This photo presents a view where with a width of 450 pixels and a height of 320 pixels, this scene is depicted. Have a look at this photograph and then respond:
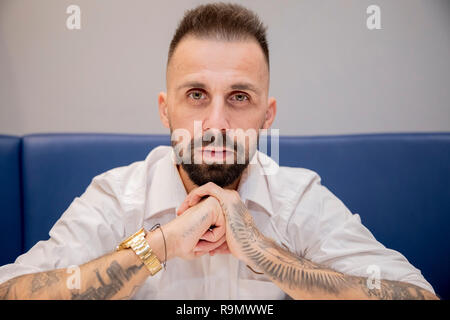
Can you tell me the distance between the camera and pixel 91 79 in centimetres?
129

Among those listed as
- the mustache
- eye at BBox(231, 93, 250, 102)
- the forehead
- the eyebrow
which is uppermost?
the forehead

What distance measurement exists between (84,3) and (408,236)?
5.17 feet

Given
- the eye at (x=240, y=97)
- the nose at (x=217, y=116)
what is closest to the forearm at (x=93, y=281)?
the nose at (x=217, y=116)

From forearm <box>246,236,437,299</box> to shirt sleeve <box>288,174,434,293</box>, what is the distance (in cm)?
6

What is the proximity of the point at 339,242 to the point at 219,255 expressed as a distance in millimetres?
351

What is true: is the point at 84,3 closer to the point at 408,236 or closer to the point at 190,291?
the point at 190,291

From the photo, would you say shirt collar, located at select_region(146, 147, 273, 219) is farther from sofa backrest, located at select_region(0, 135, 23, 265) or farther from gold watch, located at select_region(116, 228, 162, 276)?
sofa backrest, located at select_region(0, 135, 23, 265)

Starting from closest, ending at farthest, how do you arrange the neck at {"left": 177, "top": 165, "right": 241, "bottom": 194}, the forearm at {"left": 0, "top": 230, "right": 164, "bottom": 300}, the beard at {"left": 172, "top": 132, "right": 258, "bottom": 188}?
the forearm at {"left": 0, "top": 230, "right": 164, "bottom": 300} → the beard at {"left": 172, "top": 132, "right": 258, "bottom": 188} → the neck at {"left": 177, "top": 165, "right": 241, "bottom": 194}

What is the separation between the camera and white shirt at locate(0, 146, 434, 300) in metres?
0.84

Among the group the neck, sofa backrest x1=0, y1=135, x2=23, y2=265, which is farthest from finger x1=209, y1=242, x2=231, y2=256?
sofa backrest x1=0, y1=135, x2=23, y2=265

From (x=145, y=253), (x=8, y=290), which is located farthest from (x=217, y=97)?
(x=8, y=290)

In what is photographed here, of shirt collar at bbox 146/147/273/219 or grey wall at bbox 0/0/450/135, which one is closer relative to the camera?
shirt collar at bbox 146/147/273/219

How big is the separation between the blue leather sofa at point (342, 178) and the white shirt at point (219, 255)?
0.27m

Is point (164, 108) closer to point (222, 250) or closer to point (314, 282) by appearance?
point (222, 250)
